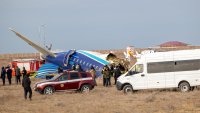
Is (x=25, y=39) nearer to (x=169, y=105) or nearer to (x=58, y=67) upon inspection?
(x=58, y=67)

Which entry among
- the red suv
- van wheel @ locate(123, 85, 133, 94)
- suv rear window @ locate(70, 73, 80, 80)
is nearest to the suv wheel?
the red suv

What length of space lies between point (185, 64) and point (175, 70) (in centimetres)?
62

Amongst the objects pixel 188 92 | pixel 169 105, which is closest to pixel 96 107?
pixel 169 105

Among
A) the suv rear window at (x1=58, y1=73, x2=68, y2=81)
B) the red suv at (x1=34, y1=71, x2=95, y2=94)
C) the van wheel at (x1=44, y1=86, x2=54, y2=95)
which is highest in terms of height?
the suv rear window at (x1=58, y1=73, x2=68, y2=81)

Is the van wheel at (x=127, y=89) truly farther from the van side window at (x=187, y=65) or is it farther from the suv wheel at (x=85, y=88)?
the suv wheel at (x=85, y=88)

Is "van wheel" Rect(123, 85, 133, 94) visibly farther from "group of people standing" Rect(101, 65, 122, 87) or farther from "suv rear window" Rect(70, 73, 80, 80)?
"group of people standing" Rect(101, 65, 122, 87)

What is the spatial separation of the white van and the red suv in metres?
3.50

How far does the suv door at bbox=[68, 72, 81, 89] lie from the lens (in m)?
29.8

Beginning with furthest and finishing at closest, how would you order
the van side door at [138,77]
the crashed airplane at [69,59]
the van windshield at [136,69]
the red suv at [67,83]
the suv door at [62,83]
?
the crashed airplane at [69,59]
the suv door at [62,83]
the red suv at [67,83]
the van windshield at [136,69]
the van side door at [138,77]

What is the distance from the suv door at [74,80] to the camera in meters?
29.8

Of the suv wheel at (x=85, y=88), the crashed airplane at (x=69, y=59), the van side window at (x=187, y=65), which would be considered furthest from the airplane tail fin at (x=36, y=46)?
the van side window at (x=187, y=65)

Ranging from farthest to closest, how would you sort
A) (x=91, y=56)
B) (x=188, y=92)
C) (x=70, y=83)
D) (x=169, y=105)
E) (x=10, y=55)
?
(x=10, y=55), (x=91, y=56), (x=70, y=83), (x=188, y=92), (x=169, y=105)

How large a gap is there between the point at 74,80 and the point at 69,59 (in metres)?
15.1

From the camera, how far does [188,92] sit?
2573 centimetres
